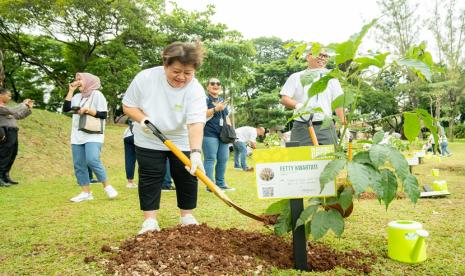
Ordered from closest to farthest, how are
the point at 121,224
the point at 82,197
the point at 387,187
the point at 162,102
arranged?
the point at 387,187 < the point at 162,102 < the point at 121,224 < the point at 82,197

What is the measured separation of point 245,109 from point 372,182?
31.4 meters

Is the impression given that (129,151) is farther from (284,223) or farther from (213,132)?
(284,223)

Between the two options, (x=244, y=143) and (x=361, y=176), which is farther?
(x=244, y=143)

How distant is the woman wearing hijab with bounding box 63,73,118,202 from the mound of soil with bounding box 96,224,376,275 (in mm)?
2178

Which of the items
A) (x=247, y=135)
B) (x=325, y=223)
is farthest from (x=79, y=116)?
(x=247, y=135)

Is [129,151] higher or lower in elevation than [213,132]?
lower

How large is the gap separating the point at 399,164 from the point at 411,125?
0.33 metres

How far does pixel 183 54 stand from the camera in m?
2.62

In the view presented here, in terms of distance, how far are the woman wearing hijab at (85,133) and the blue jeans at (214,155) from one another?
137 centimetres

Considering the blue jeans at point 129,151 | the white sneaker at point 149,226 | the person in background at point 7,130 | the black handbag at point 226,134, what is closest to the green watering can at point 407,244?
the white sneaker at point 149,226

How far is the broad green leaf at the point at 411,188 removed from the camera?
1910 mm

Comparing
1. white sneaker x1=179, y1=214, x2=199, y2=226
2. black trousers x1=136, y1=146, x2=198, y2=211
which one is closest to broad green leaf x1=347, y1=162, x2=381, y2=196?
black trousers x1=136, y1=146, x2=198, y2=211

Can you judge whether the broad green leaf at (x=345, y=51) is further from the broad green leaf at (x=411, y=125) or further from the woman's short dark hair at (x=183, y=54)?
the woman's short dark hair at (x=183, y=54)

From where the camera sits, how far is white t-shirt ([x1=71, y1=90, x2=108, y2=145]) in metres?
4.50
